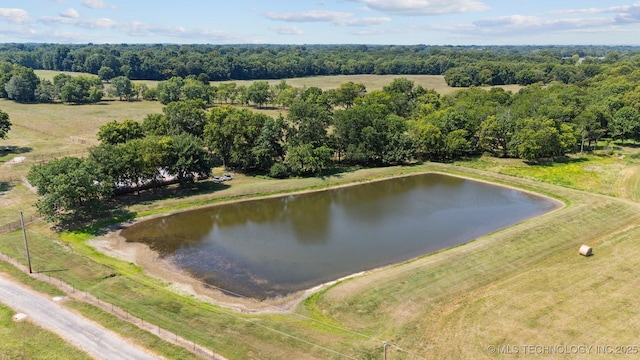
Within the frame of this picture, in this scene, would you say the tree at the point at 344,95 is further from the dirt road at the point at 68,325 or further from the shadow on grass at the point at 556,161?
the dirt road at the point at 68,325

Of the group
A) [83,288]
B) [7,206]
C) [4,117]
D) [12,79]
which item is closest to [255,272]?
[83,288]

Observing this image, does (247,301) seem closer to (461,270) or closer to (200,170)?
(461,270)

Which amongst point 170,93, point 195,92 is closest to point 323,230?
point 195,92

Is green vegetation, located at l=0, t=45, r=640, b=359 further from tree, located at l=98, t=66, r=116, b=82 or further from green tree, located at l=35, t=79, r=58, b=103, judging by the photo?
tree, located at l=98, t=66, r=116, b=82

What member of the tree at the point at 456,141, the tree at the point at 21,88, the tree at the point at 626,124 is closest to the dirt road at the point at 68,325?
the tree at the point at 456,141

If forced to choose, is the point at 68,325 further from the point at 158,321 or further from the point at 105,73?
the point at 105,73
